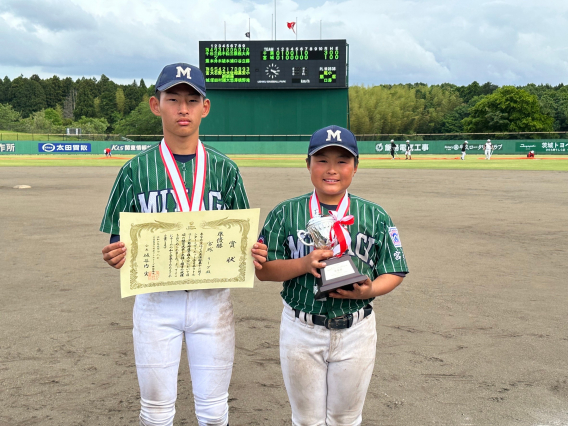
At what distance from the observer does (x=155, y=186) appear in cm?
273

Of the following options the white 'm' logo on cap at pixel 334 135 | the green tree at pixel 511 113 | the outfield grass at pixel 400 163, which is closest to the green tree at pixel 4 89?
the outfield grass at pixel 400 163

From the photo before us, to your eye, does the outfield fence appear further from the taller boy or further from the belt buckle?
the belt buckle

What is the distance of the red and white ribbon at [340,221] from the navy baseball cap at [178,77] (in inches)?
33.0

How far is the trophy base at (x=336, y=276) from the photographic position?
230cm

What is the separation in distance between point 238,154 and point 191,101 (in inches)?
1882

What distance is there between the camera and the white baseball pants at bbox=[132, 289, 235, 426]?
2.66 meters

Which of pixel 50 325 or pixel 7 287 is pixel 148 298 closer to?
pixel 50 325

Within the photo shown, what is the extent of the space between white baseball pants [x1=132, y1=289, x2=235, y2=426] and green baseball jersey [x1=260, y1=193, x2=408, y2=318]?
16.4 inches

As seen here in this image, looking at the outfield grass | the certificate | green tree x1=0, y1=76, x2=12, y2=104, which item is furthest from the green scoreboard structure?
green tree x1=0, y1=76, x2=12, y2=104

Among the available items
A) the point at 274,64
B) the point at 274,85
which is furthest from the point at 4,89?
the point at 274,64

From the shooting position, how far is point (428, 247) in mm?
8828

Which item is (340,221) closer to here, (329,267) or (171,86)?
(329,267)

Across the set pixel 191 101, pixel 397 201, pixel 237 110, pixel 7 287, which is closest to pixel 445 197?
pixel 397 201

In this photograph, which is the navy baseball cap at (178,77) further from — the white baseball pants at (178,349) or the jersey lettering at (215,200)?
the white baseball pants at (178,349)
